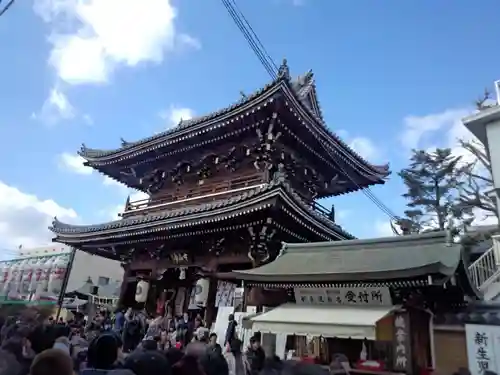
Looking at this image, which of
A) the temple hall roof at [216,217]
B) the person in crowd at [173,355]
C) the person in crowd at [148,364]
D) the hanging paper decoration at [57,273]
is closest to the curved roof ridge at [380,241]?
the temple hall roof at [216,217]

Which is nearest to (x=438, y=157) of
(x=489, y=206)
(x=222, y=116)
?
(x=489, y=206)

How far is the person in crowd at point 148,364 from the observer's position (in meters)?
3.13

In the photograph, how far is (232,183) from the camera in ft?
52.7

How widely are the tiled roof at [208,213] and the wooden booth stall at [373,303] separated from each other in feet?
7.60

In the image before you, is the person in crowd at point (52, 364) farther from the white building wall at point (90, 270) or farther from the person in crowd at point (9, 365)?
the white building wall at point (90, 270)

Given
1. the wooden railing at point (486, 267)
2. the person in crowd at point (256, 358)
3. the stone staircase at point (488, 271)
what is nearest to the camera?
the person in crowd at point (256, 358)

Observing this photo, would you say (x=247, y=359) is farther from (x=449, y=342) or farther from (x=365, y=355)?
(x=449, y=342)

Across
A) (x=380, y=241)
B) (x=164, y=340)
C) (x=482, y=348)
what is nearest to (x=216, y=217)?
(x=164, y=340)

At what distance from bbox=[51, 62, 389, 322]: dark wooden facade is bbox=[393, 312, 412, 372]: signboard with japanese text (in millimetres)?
4574

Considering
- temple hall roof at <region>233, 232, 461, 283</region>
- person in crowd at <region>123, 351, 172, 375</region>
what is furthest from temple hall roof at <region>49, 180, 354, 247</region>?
person in crowd at <region>123, 351, 172, 375</region>

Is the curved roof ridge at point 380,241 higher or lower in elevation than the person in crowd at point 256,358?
higher

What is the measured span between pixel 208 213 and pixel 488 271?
976cm

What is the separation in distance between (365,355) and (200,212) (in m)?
6.91

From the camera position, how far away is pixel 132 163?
62.3ft
